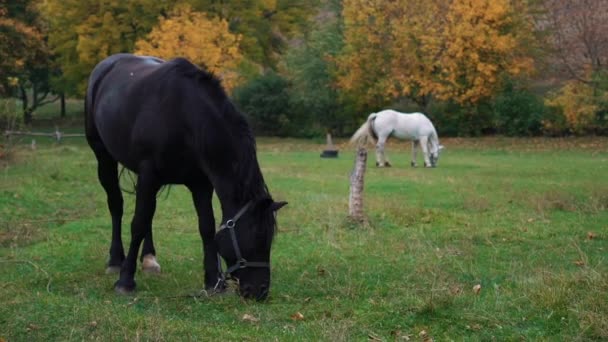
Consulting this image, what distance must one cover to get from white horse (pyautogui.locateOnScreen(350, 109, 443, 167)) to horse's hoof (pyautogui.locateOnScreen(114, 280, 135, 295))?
1683 centimetres

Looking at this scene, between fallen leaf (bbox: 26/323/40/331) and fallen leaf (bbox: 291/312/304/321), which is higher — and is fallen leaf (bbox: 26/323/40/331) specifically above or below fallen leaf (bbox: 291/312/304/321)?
above

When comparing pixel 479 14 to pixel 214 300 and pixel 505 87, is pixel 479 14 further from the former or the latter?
pixel 214 300

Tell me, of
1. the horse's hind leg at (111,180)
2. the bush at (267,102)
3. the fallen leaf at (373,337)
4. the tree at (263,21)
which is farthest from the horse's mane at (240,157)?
the tree at (263,21)

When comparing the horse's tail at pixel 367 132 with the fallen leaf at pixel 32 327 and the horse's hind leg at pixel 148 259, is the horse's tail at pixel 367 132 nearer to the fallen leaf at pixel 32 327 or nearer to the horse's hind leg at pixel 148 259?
the horse's hind leg at pixel 148 259

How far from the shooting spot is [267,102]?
137 feet

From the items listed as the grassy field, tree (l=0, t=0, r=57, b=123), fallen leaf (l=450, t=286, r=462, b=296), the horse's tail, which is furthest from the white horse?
fallen leaf (l=450, t=286, r=462, b=296)

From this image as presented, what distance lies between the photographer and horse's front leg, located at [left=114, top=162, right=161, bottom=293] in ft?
20.9

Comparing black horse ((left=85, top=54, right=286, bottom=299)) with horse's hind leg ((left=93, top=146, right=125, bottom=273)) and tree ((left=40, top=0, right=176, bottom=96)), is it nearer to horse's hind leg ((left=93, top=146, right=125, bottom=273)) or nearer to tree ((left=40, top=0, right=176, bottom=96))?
horse's hind leg ((left=93, top=146, right=125, bottom=273))

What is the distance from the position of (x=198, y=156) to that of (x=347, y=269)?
6.53 feet

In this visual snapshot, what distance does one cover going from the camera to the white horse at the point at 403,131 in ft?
75.8

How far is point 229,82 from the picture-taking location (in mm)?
37969

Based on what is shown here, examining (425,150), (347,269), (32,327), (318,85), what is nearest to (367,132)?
(425,150)

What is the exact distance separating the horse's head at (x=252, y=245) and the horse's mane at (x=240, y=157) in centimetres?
3

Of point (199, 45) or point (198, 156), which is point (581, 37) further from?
point (198, 156)
